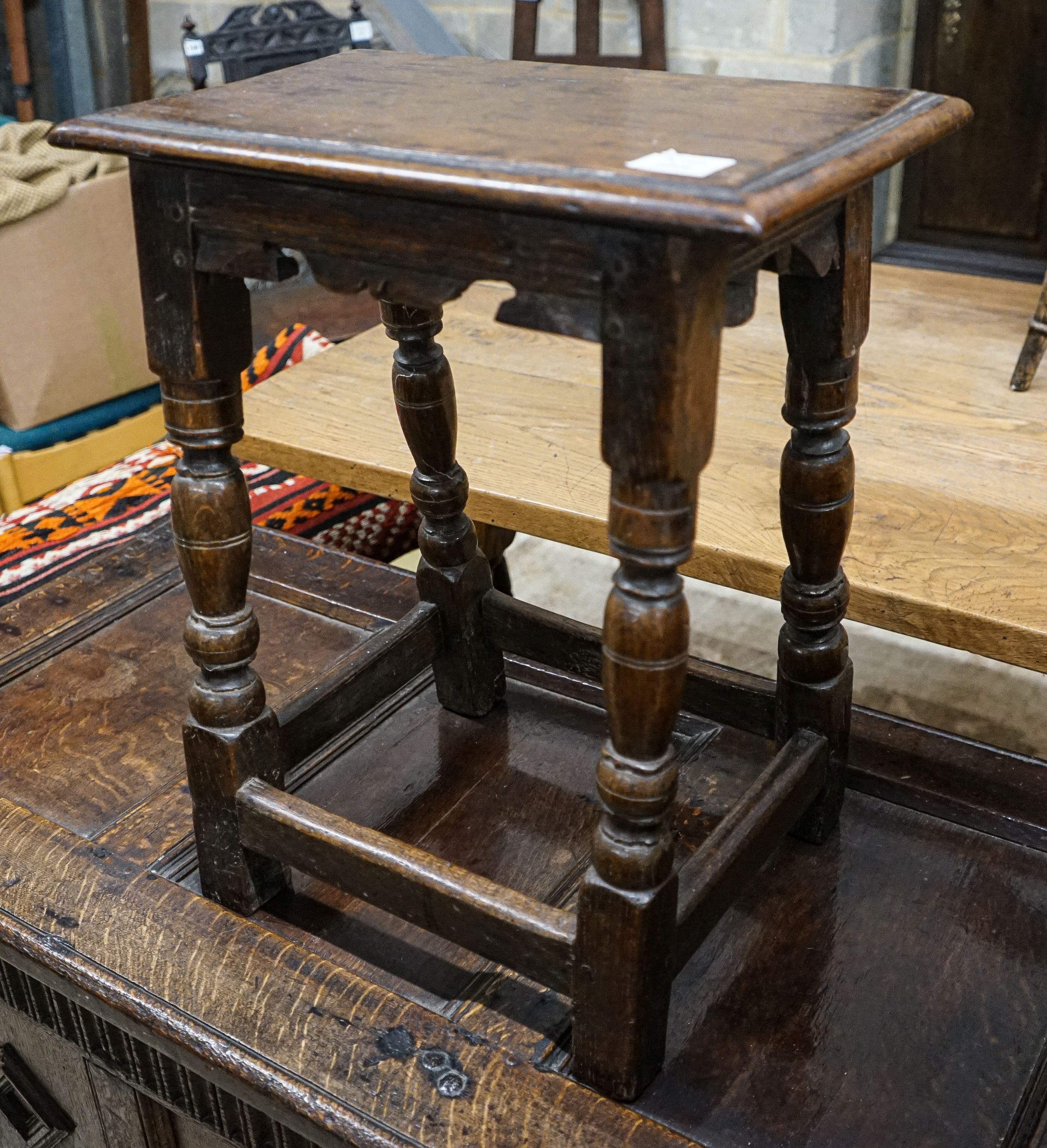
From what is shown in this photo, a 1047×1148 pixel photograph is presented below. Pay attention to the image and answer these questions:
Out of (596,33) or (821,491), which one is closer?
(821,491)

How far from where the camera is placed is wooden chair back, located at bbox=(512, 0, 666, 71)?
9.64ft

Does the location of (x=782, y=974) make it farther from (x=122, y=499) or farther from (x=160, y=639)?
(x=122, y=499)

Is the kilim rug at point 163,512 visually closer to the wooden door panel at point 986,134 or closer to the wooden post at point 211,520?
the wooden post at point 211,520

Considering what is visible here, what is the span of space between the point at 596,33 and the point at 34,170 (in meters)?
1.34

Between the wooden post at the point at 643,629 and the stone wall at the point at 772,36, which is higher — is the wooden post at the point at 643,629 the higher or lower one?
the lower one

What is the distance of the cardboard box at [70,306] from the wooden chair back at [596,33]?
3.33ft

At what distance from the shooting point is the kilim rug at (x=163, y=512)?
1.84 m

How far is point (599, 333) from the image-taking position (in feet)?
2.39

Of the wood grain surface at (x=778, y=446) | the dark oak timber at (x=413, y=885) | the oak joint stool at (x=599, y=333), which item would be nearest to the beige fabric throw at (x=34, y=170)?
the wood grain surface at (x=778, y=446)

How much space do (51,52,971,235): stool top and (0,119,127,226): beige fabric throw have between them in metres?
1.63

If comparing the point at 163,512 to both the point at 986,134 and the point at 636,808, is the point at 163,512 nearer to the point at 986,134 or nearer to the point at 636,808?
the point at 636,808

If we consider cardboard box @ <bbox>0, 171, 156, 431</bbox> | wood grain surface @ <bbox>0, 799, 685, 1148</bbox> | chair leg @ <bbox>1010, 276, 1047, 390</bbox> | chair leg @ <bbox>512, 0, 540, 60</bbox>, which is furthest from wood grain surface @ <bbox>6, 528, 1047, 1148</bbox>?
chair leg @ <bbox>512, 0, 540, 60</bbox>

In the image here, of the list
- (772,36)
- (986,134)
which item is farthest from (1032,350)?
(986,134)

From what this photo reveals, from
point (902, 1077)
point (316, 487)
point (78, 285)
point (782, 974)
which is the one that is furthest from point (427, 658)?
point (78, 285)
